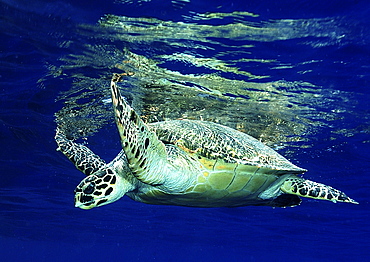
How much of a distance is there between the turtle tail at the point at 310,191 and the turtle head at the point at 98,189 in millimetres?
3796

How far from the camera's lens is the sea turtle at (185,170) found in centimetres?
421

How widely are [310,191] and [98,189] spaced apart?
4.27 m

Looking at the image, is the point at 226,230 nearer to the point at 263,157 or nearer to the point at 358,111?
the point at 358,111

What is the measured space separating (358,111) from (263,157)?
563 centimetres

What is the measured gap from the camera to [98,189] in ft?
15.1

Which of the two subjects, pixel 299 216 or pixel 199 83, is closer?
pixel 199 83

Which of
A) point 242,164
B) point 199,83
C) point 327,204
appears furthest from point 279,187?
point 327,204

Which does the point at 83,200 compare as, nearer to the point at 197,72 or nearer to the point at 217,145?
the point at 217,145

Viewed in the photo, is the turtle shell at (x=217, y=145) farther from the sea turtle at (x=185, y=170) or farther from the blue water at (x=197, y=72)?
the blue water at (x=197, y=72)

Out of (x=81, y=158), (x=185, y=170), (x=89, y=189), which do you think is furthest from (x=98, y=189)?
(x=81, y=158)

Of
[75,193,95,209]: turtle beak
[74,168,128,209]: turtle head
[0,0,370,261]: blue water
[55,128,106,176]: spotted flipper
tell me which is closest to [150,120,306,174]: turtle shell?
[74,168,128,209]: turtle head

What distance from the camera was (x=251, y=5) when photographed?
19.5 feet

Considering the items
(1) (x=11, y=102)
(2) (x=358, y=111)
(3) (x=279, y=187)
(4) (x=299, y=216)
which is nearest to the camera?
(3) (x=279, y=187)

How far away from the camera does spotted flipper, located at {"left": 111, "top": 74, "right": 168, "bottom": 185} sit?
3.61m
